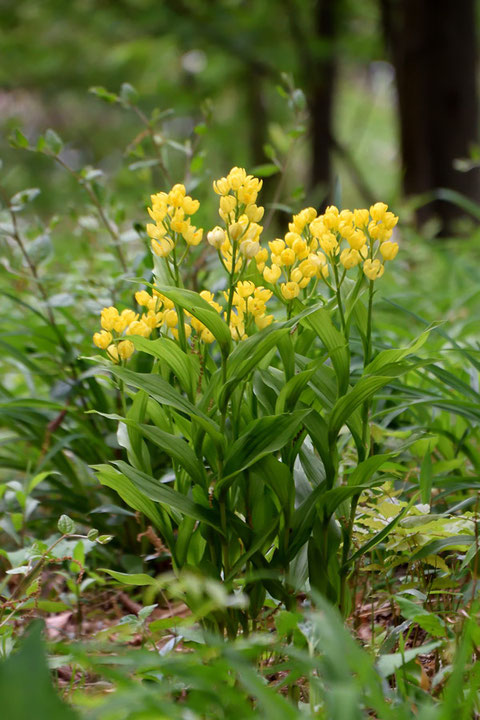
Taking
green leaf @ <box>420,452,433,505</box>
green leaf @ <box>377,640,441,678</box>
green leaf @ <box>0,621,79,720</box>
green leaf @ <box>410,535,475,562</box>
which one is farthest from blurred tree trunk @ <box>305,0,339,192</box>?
green leaf @ <box>0,621,79,720</box>

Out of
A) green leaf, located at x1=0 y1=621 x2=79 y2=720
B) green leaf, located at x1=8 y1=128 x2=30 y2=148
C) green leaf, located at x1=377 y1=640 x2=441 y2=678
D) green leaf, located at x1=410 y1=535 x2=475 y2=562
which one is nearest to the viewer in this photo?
green leaf, located at x1=0 y1=621 x2=79 y2=720

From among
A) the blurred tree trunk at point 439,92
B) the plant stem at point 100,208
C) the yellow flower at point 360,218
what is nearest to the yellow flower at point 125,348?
the yellow flower at point 360,218

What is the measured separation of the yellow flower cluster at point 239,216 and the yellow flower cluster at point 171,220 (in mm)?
41

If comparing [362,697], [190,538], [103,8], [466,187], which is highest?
[103,8]

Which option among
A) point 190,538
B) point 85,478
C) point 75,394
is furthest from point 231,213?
point 85,478

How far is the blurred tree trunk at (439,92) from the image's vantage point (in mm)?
4477

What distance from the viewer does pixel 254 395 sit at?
0.95 meters

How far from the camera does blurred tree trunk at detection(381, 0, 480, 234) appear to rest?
4.48m

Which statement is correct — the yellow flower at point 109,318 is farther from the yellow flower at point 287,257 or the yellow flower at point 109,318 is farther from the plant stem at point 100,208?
the plant stem at point 100,208

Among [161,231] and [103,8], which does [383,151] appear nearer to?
[103,8]

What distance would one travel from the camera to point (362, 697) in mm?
677

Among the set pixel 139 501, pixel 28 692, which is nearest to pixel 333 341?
pixel 139 501

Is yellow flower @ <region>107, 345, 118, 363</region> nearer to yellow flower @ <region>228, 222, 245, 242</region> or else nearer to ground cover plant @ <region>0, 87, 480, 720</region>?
ground cover plant @ <region>0, 87, 480, 720</region>

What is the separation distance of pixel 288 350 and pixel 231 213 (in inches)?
7.1
